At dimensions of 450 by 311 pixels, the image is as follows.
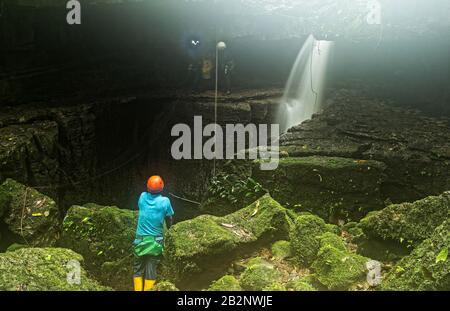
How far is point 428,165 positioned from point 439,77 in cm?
503

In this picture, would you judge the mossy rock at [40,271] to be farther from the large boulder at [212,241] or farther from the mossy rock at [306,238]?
the mossy rock at [306,238]

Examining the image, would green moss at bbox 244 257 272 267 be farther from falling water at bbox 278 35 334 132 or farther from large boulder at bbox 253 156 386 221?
falling water at bbox 278 35 334 132

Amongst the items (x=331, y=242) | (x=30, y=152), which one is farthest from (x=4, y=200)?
(x=331, y=242)

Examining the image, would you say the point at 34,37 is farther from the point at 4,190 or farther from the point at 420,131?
the point at 420,131

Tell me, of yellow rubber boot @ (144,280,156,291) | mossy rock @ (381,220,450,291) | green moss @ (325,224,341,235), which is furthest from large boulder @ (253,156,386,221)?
yellow rubber boot @ (144,280,156,291)

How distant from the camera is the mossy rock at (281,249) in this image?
5.25m

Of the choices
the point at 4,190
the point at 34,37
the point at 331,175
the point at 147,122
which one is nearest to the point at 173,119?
the point at 147,122

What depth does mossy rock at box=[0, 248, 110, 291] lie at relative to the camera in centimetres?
378

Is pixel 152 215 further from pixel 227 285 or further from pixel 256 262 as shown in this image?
pixel 256 262

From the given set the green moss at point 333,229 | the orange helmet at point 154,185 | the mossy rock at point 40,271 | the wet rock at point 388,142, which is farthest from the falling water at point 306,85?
the mossy rock at point 40,271

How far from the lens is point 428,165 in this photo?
7.25 m

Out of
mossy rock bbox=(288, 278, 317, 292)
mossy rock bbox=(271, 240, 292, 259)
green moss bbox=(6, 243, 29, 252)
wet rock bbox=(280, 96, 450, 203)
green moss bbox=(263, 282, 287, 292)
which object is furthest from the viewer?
wet rock bbox=(280, 96, 450, 203)

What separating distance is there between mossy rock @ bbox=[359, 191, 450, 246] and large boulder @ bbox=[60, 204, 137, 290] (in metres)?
3.28

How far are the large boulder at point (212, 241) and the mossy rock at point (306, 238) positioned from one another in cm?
42
